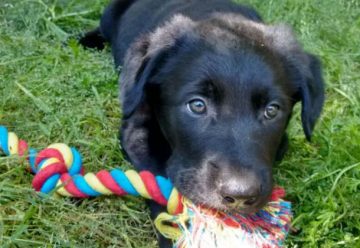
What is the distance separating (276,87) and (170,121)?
1.55ft

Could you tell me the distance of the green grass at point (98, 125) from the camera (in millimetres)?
2662

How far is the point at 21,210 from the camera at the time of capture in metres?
2.63

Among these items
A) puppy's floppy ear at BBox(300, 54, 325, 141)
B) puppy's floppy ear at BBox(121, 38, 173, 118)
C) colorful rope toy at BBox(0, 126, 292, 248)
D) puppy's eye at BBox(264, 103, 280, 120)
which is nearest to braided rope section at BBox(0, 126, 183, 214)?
colorful rope toy at BBox(0, 126, 292, 248)

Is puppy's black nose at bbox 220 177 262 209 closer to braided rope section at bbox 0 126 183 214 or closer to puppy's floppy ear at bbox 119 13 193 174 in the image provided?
braided rope section at bbox 0 126 183 214

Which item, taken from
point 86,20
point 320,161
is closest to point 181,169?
point 320,161

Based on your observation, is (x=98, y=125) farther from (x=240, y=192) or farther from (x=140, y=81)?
(x=240, y=192)

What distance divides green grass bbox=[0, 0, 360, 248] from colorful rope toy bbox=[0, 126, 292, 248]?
0.09 m

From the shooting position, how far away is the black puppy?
234 centimetres

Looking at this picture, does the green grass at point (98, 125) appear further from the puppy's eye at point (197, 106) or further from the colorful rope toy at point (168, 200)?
the puppy's eye at point (197, 106)

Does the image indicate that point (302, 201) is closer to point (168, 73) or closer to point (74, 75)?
point (168, 73)

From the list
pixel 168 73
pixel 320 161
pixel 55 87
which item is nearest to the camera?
pixel 168 73

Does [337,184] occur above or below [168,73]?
below

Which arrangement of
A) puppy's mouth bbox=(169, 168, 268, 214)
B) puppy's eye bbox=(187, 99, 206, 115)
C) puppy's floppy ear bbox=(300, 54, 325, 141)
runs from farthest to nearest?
puppy's floppy ear bbox=(300, 54, 325, 141)
puppy's eye bbox=(187, 99, 206, 115)
puppy's mouth bbox=(169, 168, 268, 214)

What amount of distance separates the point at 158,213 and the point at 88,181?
329 mm
